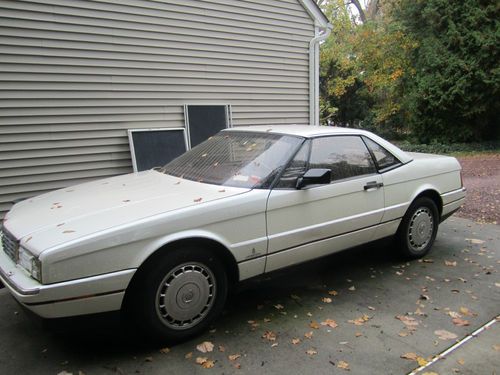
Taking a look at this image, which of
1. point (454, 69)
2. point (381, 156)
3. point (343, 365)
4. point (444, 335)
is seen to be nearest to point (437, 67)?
point (454, 69)

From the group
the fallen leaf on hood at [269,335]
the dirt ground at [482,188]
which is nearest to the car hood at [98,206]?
the fallen leaf on hood at [269,335]

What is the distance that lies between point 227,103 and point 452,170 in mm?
4004

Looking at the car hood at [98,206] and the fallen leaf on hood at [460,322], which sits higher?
the car hood at [98,206]

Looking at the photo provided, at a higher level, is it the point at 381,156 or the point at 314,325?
the point at 381,156

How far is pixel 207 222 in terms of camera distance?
2.96 meters

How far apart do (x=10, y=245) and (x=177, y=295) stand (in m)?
1.24

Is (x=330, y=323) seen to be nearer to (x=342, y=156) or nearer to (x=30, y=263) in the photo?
(x=342, y=156)

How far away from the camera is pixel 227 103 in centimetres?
743

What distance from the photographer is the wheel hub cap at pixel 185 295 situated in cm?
286

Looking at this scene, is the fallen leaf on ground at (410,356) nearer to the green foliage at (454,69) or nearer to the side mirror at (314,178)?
the side mirror at (314,178)

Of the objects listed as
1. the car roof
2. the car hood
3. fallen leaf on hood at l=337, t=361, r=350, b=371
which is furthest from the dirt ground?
the car hood

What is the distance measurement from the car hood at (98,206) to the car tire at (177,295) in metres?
0.36

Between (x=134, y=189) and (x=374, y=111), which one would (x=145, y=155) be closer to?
(x=134, y=189)

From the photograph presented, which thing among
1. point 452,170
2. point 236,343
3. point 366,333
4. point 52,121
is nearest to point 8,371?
point 236,343
